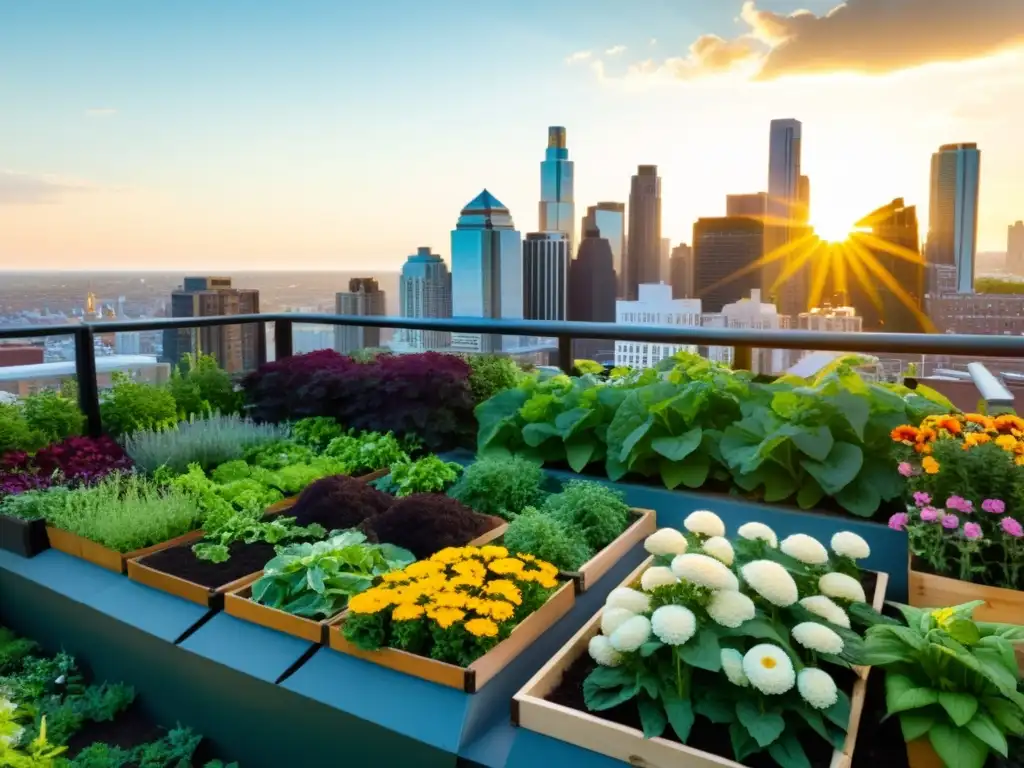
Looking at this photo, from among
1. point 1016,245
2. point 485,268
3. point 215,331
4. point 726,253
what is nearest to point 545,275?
point 485,268

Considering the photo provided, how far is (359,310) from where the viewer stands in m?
4.76

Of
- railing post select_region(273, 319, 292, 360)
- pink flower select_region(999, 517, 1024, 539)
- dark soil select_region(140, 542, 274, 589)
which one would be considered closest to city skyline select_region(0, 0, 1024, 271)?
railing post select_region(273, 319, 292, 360)

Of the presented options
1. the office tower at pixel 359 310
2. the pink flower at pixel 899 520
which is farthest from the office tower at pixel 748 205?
the pink flower at pixel 899 520

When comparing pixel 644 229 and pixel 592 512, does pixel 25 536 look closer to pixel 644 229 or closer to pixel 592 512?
pixel 592 512

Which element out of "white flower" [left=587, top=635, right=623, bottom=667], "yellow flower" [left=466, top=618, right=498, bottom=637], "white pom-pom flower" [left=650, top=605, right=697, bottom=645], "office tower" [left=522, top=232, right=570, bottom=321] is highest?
"office tower" [left=522, top=232, right=570, bottom=321]

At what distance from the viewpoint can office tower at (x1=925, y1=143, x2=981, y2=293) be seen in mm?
4930

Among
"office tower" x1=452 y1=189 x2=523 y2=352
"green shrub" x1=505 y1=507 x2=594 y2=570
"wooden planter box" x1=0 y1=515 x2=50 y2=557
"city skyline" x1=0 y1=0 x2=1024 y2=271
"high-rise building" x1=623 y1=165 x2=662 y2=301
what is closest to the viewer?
"green shrub" x1=505 y1=507 x2=594 y2=570

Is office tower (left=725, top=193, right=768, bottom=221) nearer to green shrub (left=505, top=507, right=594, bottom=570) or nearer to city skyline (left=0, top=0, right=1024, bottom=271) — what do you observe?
city skyline (left=0, top=0, right=1024, bottom=271)

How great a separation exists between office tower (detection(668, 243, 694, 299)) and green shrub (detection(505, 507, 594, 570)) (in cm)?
259

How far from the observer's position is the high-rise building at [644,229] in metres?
6.15

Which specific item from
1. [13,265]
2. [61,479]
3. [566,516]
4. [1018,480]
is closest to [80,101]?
[13,265]

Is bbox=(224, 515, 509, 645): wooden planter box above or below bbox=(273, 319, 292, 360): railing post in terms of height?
below

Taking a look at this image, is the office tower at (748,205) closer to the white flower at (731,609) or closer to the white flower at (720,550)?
the white flower at (720,550)

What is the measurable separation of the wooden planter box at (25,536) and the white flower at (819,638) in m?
2.77
